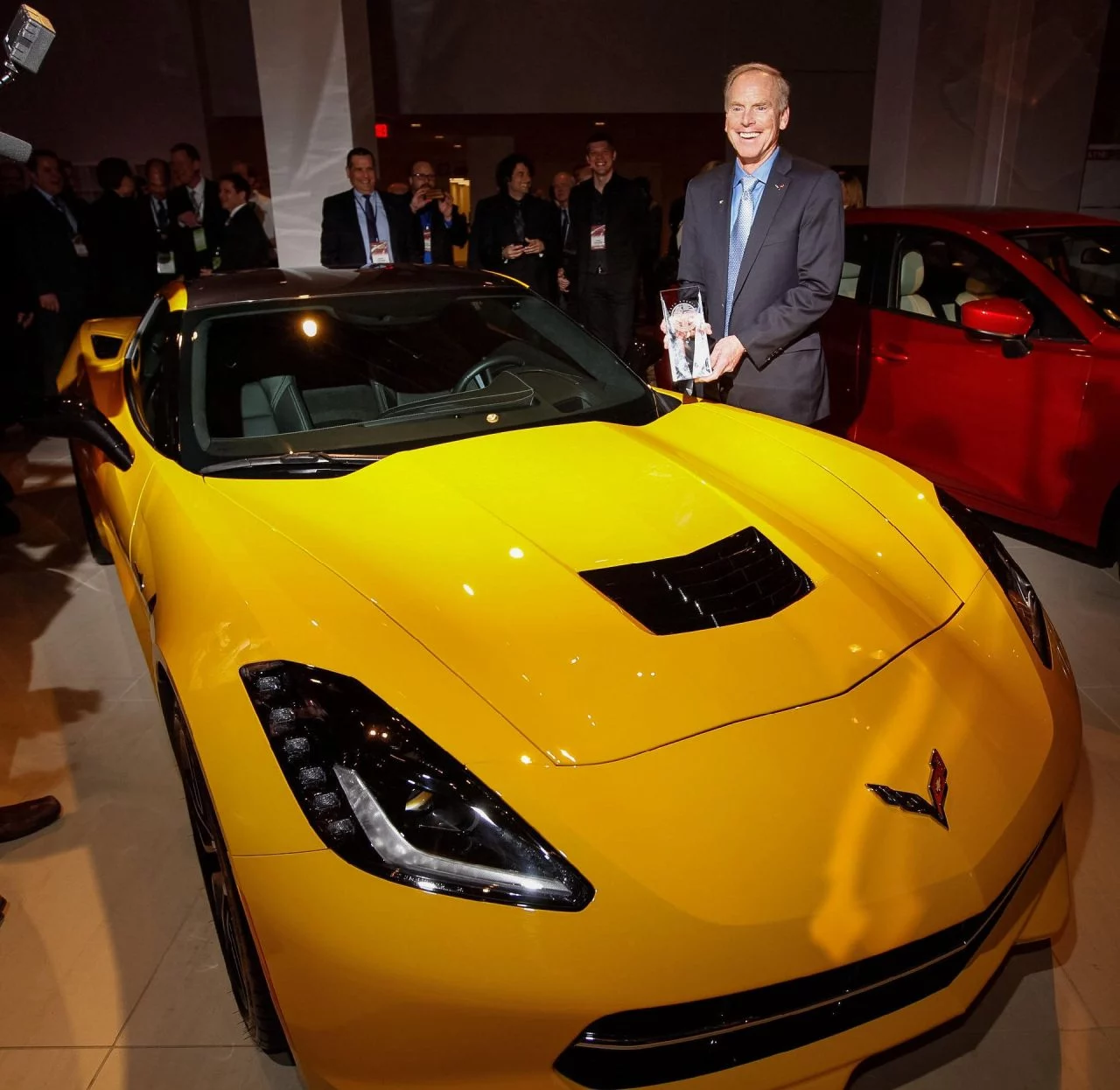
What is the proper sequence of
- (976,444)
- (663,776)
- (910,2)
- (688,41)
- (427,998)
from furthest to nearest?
(688,41), (910,2), (976,444), (663,776), (427,998)

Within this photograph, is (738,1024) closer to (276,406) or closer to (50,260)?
(276,406)

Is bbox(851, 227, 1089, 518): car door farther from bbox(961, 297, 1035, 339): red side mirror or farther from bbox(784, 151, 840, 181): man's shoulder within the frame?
bbox(784, 151, 840, 181): man's shoulder

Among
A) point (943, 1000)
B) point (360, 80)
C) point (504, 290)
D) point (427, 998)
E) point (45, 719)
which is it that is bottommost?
point (45, 719)

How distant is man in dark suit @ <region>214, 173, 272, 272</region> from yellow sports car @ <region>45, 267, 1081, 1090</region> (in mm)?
4960

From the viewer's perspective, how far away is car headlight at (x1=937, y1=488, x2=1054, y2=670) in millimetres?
1729

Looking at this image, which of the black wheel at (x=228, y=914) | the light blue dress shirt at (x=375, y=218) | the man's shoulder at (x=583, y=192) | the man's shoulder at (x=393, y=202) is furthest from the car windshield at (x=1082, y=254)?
the man's shoulder at (x=393, y=202)

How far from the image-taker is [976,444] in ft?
11.7

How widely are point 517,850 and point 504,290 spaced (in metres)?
1.96

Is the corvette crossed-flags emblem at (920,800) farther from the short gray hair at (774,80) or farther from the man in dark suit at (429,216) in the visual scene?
the man in dark suit at (429,216)

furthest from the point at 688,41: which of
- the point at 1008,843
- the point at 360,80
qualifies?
the point at 1008,843

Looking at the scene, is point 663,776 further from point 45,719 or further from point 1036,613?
point 45,719

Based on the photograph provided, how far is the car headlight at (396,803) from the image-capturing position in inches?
46.3

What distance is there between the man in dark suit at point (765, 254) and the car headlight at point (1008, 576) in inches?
37.9

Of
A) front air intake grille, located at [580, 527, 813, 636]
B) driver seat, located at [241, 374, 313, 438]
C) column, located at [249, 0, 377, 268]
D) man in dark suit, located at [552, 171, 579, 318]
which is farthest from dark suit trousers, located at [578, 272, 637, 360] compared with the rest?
front air intake grille, located at [580, 527, 813, 636]
